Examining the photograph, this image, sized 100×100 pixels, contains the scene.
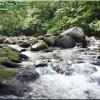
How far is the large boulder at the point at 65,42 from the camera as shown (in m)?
13.3

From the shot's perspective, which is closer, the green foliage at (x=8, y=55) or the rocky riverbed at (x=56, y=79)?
the rocky riverbed at (x=56, y=79)

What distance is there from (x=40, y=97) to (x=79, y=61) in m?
3.39

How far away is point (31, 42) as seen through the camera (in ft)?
48.1

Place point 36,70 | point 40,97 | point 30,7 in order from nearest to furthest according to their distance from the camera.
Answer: point 40,97 < point 36,70 < point 30,7

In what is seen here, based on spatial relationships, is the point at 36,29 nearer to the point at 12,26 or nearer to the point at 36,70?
the point at 12,26

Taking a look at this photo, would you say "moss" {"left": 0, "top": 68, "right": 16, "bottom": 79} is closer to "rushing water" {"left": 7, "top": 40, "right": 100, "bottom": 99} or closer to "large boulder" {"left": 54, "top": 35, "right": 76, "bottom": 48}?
"rushing water" {"left": 7, "top": 40, "right": 100, "bottom": 99}

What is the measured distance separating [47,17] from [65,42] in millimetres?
8888

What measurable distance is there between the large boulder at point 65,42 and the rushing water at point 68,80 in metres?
3.31

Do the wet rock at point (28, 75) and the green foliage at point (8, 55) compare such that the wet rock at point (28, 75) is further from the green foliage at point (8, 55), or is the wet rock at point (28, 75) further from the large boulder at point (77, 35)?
the large boulder at point (77, 35)

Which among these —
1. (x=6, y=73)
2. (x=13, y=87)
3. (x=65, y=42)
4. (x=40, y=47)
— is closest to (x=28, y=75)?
(x=6, y=73)

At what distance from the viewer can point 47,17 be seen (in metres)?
22.0

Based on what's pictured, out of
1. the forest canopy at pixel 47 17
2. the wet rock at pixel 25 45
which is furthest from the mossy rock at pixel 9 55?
the forest canopy at pixel 47 17

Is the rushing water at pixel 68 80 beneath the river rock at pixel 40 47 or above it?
above

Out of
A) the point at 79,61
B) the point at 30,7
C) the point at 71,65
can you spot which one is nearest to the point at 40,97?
the point at 71,65
